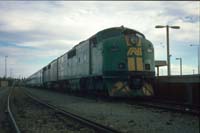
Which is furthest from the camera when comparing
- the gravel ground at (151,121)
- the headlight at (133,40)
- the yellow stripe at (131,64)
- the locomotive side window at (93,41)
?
the locomotive side window at (93,41)

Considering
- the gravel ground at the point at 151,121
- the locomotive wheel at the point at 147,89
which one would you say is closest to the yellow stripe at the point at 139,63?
the locomotive wheel at the point at 147,89

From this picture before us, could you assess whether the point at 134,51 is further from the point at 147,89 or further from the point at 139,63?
the point at 147,89

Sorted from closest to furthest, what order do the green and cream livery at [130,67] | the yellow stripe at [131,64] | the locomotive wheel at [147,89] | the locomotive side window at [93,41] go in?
the green and cream livery at [130,67] < the yellow stripe at [131,64] < the locomotive wheel at [147,89] < the locomotive side window at [93,41]

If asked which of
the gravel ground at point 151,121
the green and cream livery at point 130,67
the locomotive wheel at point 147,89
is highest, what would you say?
the green and cream livery at point 130,67

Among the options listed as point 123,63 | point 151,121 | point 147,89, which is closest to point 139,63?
point 123,63

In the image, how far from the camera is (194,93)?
15.4 metres

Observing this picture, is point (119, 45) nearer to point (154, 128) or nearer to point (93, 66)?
point (93, 66)

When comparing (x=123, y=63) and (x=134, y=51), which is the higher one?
(x=134, y=51)

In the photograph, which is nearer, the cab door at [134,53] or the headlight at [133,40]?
the cab door at [134,53]

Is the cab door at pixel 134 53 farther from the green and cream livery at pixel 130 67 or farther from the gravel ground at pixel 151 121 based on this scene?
the gravel ground at pixel 151 121

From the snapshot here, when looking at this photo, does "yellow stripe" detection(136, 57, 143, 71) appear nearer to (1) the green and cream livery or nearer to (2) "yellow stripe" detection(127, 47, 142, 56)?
(1) the green and cream livery

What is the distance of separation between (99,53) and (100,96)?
141 inches

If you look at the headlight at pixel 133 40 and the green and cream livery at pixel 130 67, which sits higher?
the headlight at pixel 133 40

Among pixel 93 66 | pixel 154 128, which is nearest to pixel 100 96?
pixel 93 66
